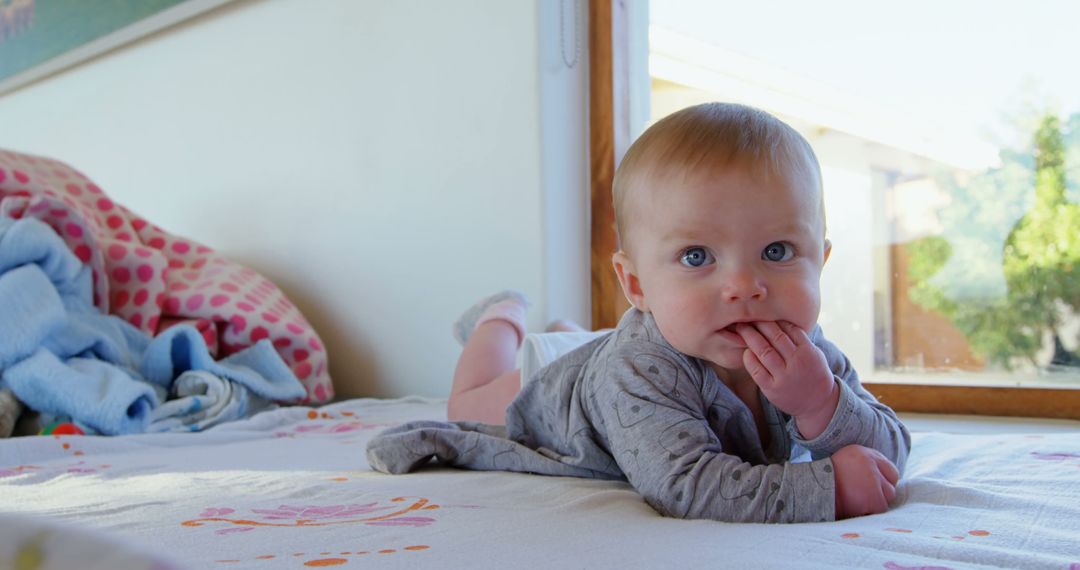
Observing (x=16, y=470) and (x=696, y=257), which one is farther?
(x=16, y=470)

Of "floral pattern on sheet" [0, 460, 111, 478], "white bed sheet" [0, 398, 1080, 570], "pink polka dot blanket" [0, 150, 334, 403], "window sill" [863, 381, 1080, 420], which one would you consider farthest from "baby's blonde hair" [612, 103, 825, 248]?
"pink polka dot blanket" [0, 150, 334, 403]

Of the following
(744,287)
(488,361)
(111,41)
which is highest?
(111,41)

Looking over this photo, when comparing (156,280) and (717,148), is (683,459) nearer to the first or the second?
(717,148)

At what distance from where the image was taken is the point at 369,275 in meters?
2.04

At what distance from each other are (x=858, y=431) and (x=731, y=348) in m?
0.13

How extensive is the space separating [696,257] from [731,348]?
0.26ft

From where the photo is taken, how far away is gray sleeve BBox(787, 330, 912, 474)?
2.56 ft

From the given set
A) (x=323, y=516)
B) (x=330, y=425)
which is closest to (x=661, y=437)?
(x=323, y=516)

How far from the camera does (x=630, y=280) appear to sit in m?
0.88

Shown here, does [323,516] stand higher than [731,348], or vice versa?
[731,348]

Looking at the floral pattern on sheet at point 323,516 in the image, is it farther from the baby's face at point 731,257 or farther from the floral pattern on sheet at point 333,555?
the baby's face at point 731,257

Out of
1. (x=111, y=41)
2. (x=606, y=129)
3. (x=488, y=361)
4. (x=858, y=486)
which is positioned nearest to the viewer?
(x=858, y=486)

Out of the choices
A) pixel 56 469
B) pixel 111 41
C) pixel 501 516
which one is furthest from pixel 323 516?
pixel 111 41

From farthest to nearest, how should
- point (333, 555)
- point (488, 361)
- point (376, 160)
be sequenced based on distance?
point (376, 160)
point (488, 361)
point (333, 555)
